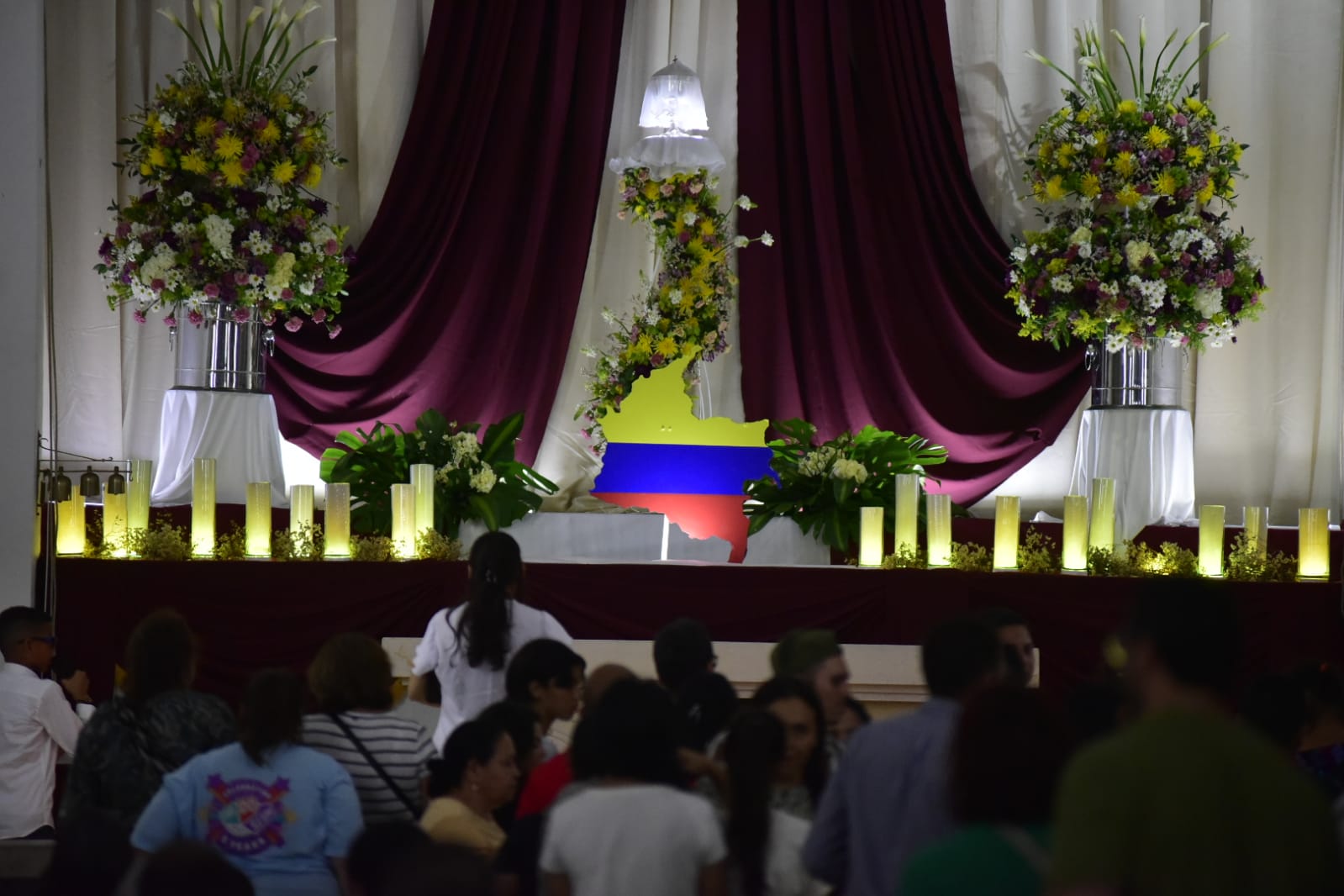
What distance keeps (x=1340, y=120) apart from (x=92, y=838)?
26.9 ft

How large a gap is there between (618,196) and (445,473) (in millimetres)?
2415

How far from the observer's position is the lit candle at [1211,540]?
6840 mm

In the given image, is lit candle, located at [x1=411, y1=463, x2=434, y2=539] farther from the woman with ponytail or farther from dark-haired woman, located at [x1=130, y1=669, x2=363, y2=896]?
the woman with ponytail

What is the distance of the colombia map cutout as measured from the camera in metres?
8.05

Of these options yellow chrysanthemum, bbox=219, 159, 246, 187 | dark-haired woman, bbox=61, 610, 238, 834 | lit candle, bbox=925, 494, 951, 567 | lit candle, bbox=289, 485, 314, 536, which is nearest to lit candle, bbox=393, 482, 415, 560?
lit candle, bbox=289, 485, 314, 536

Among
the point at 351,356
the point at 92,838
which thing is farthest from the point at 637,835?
the point at 351,356

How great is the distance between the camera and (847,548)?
23.4 ft

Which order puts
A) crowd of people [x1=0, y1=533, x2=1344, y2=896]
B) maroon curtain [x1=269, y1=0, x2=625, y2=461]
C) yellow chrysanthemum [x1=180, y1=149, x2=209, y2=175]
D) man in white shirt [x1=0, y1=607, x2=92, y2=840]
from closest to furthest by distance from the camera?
crowd of people [x1=0, y1=533, x2=1344, y2=896] < man in white shirt [x1=0, y1=607, x2=92, y2=840] < yellow chrysanthemum [x1=180, y1=149, x2=209, y2=175] < maroon curtain [x1=269, y1=0, x2=625, y2=461]

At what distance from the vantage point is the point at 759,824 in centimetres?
297

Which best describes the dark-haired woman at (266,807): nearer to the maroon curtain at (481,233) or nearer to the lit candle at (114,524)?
the lit candle at (114,524)

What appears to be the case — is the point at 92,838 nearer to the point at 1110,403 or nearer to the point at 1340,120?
the point at 1110,403

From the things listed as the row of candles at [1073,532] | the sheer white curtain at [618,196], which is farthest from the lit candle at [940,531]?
the sheer white curtain at [618,196]

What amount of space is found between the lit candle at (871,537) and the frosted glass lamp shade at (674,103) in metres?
2.16

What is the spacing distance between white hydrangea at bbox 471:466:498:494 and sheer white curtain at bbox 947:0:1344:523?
314cm
